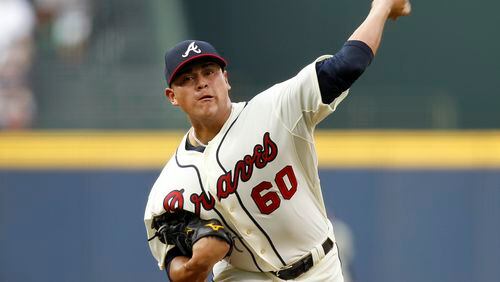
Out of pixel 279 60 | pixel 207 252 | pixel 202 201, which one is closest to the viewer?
pixel 207 252

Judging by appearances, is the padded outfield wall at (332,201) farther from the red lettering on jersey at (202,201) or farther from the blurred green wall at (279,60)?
the red lettering on jersey at (202,201)

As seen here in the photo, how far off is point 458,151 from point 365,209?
80cm

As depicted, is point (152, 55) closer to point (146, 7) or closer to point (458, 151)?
point (146, 7)

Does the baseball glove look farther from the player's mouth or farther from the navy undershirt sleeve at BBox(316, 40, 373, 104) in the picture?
the navy undershirt sleeve at BBox(316, 40, 373, 104)

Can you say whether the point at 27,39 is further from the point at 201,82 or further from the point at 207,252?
the point at 207,252

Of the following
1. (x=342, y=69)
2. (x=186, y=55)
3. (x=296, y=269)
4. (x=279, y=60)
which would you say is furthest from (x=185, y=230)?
(x=279, y=60)

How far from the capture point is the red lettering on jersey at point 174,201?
3865 millimetres

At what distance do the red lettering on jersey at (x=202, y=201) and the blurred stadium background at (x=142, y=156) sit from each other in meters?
4.02

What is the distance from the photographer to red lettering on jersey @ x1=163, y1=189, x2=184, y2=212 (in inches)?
152

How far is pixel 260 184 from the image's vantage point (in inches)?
151

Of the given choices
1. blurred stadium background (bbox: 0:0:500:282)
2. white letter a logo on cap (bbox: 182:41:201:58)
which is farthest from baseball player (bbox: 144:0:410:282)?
blurred stadium background (bbox: 0:0:500:282)

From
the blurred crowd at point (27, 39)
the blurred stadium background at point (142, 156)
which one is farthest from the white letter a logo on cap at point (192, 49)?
the blurred crowd at point (27, 39)

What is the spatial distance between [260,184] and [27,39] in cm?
477

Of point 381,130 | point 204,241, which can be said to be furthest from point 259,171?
point 381,130
